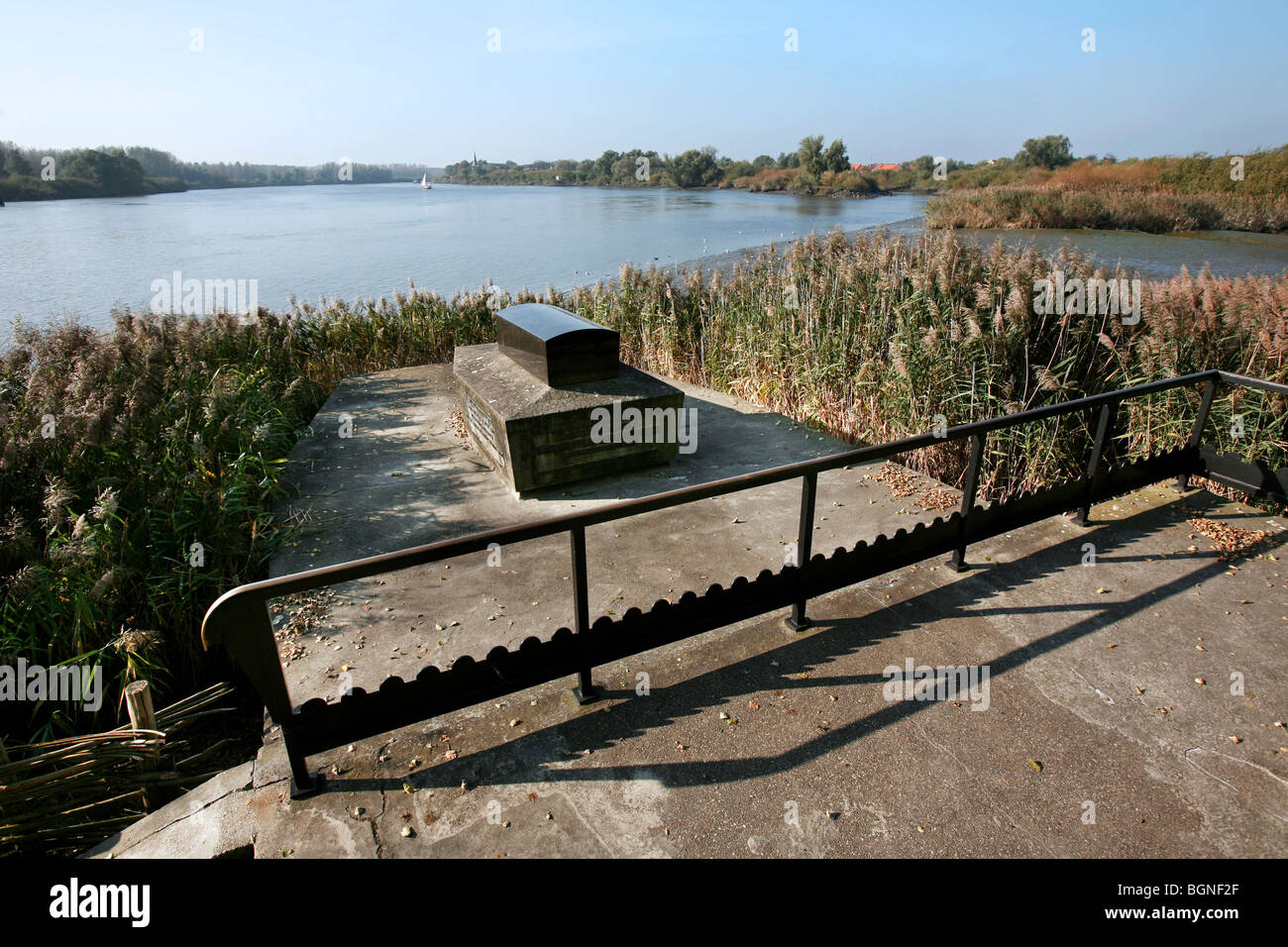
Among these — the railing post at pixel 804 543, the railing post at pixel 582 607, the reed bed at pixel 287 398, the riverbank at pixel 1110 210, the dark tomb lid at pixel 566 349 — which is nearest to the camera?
the railing post at pixel 582 607

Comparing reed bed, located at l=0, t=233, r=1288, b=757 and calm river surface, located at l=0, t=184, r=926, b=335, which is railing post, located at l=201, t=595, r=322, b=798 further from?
calm river surface, located at l=0, t=184, r=926, b=335

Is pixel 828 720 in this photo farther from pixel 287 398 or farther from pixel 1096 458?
pixel 287 398

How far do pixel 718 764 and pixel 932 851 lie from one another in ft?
2.70

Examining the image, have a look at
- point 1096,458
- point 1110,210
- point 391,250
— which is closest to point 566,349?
point 1096,458

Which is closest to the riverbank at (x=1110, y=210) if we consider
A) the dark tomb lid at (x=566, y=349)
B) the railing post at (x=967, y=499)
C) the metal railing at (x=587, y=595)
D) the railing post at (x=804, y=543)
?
the dark tomb lid at (x=566, y=349)

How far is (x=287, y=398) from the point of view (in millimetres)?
7852

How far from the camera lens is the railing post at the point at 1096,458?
14.0 ft

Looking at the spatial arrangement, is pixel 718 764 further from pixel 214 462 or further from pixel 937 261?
pixel 937 261

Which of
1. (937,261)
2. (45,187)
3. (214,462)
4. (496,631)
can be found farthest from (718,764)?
(45,187)

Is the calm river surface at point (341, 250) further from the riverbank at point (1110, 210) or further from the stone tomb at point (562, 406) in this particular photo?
the stone tomb at point (562, 406)

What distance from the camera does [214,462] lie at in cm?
546

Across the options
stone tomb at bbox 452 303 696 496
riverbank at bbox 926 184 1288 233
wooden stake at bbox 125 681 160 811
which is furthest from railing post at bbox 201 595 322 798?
riverbank at bbox 926 184 1288 233

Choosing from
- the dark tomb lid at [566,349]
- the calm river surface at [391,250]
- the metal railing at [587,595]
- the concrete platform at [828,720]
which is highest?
the calm river surface at [391,250]

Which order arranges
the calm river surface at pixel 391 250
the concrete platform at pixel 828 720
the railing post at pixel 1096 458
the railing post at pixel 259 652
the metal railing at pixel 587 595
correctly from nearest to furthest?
1. the railing post at pixel 259 652
2. the metal railing at pixel 587 595
3. the concrete platform at pixel 828 720
4. the railing post at pixel 1096 458
5. the calm river surface at pixel 391 250
